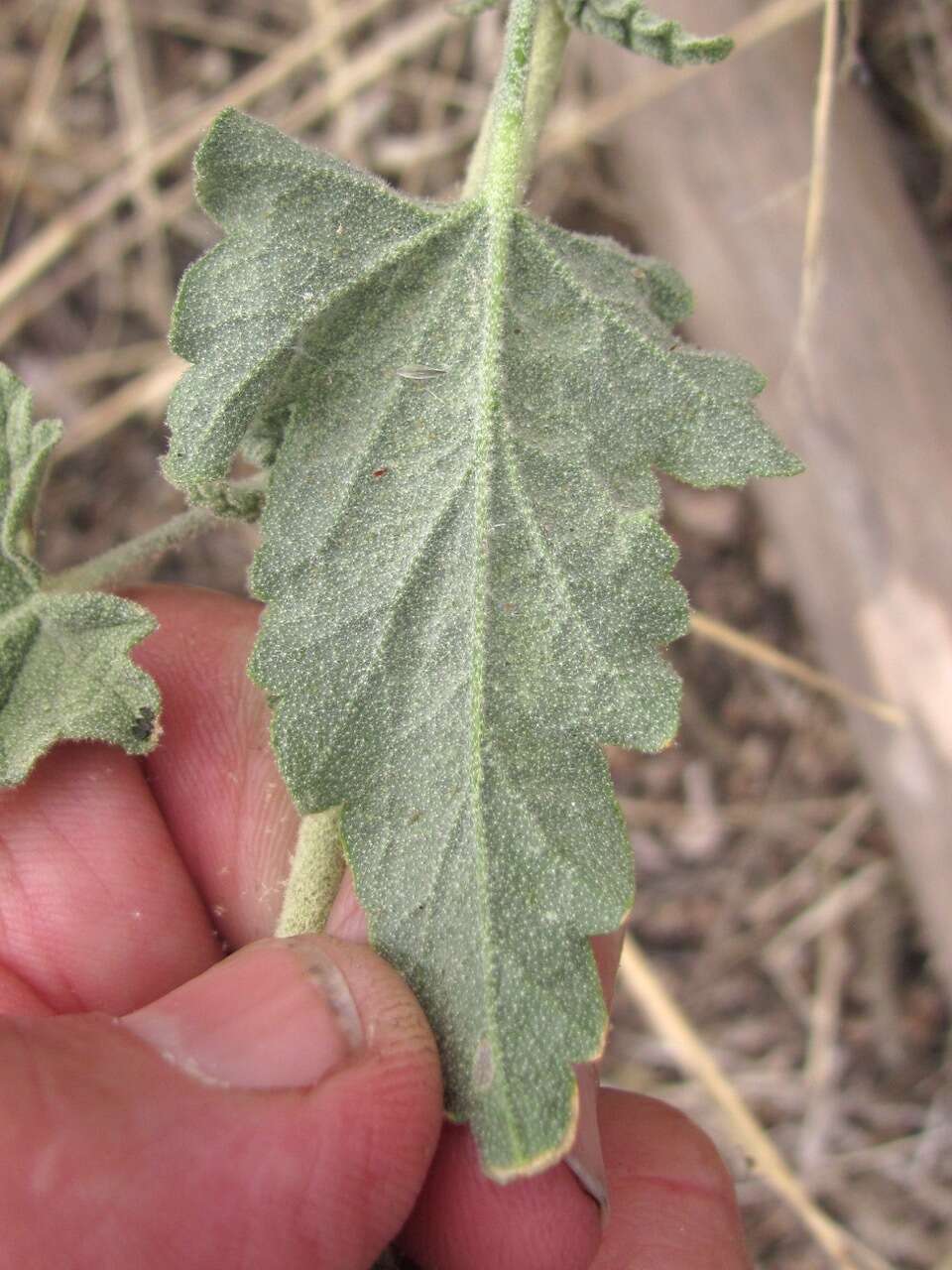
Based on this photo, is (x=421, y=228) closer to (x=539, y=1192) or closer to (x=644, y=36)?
(x=644, y=36)

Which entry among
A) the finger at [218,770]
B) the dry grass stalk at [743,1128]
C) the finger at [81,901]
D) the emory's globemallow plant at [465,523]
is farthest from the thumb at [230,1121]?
the dry grass stalk at [743,1128]

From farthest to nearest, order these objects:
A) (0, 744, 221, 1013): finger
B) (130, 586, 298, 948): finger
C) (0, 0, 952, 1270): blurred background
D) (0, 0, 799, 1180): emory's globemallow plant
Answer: (0, 0, 952, 1270): blurred background
(130, 586, 298, 948): finger
(0, 744, 221, 1013): finger
(0, 0, 799, 1180): emory's globemallow plant

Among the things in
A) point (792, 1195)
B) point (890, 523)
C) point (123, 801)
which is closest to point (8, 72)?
point (123, 801)

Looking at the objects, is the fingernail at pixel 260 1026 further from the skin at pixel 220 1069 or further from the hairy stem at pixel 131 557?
the hairy stem at pixel 131 557

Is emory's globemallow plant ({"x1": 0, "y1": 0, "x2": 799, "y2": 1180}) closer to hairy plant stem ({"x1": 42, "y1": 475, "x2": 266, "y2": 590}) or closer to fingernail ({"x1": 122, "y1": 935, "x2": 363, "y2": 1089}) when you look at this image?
fingernail ({"x1": 122, "y1": 935, "x2": 363, "y2": 1089})

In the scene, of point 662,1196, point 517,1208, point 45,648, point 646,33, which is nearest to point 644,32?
point 646,33

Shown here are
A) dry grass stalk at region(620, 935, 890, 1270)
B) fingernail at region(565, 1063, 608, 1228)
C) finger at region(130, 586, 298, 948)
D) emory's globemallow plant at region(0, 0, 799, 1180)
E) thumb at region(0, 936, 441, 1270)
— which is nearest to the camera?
thumb at region(0, 936, 441, 1270)

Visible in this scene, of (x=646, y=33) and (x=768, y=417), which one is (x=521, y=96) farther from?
(x=768, y=417)

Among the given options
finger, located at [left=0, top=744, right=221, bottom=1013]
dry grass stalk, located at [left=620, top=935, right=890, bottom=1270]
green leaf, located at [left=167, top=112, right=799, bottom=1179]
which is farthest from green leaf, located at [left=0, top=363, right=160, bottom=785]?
dry grass stalk, located at [left=620, top=935, right=890, bottom=1270]
